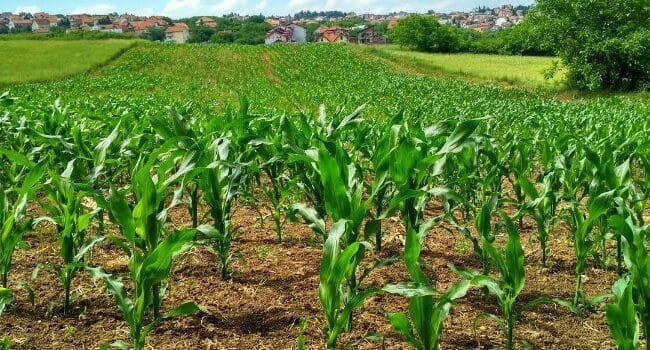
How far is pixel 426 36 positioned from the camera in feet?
204

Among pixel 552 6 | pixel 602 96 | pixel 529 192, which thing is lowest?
pixel 602 96

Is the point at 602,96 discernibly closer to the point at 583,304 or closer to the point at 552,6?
the point at 552,6

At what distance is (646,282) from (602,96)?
27.2 metres

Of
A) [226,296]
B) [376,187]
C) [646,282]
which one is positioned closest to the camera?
[646,282]

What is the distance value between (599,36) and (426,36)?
37478 millimetres

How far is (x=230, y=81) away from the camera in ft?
106

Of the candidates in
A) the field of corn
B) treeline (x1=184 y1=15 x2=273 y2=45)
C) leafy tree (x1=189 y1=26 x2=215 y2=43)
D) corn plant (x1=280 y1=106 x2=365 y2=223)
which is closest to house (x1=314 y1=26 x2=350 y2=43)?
treeline (x1=184 y1=15 x2=273 y2=45)

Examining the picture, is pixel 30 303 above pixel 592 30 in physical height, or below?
below

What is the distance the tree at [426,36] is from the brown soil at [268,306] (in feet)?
198

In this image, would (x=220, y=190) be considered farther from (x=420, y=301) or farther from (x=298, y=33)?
(x=298, y=33)

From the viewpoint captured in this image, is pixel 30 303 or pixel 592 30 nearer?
pixel 30 303

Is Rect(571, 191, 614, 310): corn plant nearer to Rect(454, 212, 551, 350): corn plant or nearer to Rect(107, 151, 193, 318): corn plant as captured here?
Rect(454, 212, 551, 350): corn plant

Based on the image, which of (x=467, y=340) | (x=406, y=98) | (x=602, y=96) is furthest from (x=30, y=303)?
(x=602, y=96)

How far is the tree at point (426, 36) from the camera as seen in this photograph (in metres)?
61.7
